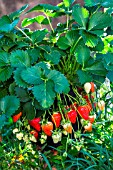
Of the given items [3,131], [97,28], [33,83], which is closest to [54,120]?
[33,83]

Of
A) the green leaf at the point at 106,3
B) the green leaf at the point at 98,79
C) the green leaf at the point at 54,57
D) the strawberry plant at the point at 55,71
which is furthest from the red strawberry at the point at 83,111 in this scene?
the green leaf at the point at 106,3

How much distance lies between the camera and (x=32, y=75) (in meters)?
1.82

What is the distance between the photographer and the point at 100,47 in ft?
6.42

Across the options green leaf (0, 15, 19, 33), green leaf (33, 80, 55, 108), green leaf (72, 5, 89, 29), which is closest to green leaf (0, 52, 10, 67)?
green leaf (0, 15, 19, 33)

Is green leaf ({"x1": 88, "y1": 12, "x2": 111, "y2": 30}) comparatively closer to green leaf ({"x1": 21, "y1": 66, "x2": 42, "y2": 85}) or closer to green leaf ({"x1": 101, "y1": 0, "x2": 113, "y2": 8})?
green leaf ({"x1": 101, "y1": 0, "x2": 113, "y2": 8})

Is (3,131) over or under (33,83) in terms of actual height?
under

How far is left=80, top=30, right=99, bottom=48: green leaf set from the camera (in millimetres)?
1847

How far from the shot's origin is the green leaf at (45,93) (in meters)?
1.78

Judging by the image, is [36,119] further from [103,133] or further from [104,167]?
[103,133]

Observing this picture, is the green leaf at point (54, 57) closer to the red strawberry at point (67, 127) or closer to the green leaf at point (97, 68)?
the green leaf at point (97, 68)

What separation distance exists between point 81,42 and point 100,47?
0.28ft

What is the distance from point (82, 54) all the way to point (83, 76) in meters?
0.09

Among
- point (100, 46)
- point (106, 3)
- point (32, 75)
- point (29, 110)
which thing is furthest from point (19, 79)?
point (106, 3)

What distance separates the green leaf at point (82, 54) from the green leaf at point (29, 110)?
27 centimetres
